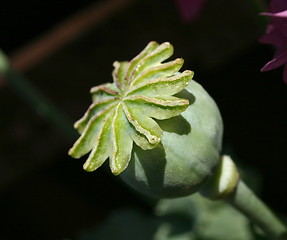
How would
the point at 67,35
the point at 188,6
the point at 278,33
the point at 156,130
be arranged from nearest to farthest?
the point at 156,130 → the point at 278,33 → the point at 188,6 → the point at 67,35

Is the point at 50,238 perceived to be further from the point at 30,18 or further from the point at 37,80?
the point at 30,18

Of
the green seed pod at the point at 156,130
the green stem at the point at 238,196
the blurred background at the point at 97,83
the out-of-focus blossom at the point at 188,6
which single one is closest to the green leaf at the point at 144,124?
the green seed pod at the point at 156,130

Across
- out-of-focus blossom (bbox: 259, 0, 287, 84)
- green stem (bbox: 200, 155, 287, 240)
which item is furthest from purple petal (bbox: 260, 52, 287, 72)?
green stem (bbox: 200, 155, 287, 240)

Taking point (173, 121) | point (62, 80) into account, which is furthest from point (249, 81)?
point (173, 121)

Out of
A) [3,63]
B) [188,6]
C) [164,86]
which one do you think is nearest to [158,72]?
[164,86]

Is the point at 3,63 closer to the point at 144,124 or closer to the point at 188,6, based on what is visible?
the point at 188,6

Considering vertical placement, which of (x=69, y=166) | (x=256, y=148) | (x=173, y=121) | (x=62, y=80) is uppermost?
(x=173, y=121)

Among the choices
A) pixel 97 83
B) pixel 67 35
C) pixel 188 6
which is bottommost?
pixel 97 83

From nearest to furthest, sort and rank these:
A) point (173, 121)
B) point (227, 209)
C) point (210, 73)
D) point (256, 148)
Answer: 1. point (173, 121)
2. point (227, 209)
3. point (256, 148)
4. point (210, 73)
